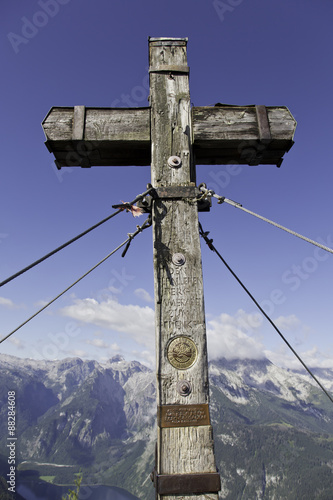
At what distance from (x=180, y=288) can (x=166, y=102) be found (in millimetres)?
2225

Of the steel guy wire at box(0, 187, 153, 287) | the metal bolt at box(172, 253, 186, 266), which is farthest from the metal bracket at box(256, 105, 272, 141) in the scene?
the metal bolt at box(172, 253, 186, 266)

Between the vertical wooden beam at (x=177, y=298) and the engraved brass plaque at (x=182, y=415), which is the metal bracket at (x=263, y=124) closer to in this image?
the vertical wooden beam at (x=177, y=298)

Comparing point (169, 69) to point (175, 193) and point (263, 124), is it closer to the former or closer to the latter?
point (263, 124)

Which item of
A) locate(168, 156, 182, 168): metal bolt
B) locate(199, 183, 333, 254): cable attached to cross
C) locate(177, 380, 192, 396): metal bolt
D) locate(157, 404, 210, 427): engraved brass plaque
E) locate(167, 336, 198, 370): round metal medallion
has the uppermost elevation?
locate(168, 156, 182, 168): metal bolt

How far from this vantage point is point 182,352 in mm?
2992

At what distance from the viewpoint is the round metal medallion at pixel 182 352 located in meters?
2.95

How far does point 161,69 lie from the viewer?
380 cm

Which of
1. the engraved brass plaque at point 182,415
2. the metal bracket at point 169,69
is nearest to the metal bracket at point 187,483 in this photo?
the engraved brass plaque at point 182,415

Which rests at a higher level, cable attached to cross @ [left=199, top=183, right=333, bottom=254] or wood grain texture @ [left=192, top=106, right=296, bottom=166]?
wood grain texture @ [left=192, top=106, right=296, bottom=166]

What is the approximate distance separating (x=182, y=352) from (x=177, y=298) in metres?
0.51

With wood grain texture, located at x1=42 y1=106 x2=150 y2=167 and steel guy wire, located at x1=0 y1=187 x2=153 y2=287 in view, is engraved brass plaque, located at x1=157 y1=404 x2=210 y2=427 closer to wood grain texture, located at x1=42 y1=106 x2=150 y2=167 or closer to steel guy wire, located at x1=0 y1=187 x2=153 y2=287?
steel guy wire, located at x1=0 y1=187 x2=153 y2=287

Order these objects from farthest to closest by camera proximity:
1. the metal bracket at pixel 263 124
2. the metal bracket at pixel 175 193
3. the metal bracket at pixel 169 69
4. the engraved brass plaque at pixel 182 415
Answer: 1. the metal bracket at pixel 169 69
2. the metal bracket at pixel 263 124
3. the metal bracket at pixel 175 193
4. the engraved brass plaque at pixel 182 415

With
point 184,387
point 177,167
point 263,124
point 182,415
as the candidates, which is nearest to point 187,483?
point 182,415

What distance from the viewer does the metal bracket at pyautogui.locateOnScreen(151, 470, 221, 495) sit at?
2561mm
